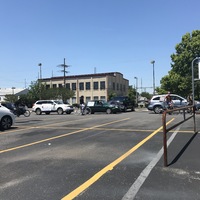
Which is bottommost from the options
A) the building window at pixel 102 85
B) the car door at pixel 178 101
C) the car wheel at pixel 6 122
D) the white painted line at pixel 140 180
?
the white painted line at pixel 140 180

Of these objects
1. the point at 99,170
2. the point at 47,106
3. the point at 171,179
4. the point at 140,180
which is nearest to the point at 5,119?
the point at 99,170

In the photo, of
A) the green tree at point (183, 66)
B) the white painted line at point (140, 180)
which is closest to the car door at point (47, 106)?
the green tree at point (183, 66)

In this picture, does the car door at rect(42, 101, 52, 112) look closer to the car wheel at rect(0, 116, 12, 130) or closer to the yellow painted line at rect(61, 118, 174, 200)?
the car wheel at rect(0, 116, 12, 130)

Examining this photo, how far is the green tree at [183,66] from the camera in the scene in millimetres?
40875

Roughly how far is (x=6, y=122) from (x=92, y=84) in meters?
59.5

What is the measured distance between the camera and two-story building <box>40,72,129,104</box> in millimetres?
71562

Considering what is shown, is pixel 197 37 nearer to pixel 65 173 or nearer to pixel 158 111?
pixel 158 111

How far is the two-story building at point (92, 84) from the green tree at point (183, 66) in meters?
29.5

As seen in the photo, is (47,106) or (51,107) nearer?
(51,107)

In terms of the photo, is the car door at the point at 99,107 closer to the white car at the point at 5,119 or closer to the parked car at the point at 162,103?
the parked car at the point at 162,103

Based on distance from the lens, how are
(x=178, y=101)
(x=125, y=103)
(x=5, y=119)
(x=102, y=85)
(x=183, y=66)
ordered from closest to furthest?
(x=5, y=119), (x=178, y=101), (x=125, y=103), (x=183, y=66), (x=102, y=85)

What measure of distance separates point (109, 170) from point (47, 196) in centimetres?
171

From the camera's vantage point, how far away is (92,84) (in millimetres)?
73062

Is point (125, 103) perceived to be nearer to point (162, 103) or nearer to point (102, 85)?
point (162, 103)
